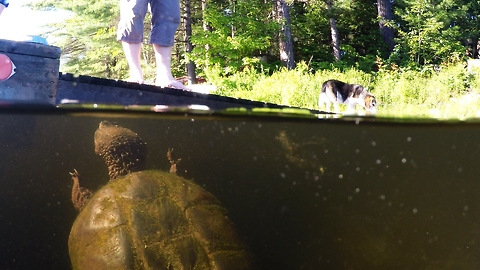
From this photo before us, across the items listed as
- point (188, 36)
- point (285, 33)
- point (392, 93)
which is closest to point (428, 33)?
point (285, 33)

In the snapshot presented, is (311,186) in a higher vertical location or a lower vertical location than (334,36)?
lower

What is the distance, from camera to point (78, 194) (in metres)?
1.14

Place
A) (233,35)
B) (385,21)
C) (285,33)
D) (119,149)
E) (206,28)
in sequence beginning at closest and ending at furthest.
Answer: (119,149), (206,28), (233,35), (285,33), (385,21)

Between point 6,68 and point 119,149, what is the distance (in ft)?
1.20

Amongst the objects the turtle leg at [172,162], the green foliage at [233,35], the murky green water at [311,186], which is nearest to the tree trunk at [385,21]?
the green foliage at [233,35]

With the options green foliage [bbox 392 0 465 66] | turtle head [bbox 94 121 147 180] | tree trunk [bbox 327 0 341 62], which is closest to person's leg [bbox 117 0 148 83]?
turtle head [bbox 94 121 147 180]

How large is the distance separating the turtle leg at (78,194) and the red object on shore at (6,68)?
29 centimetres

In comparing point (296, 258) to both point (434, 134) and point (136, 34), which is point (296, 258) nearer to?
point (434, 134)

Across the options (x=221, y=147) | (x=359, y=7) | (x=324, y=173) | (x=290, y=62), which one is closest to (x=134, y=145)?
(x=221, y=147)

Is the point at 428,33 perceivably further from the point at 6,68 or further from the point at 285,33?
the point at 6,68

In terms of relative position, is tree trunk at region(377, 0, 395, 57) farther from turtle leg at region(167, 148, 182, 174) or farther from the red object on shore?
the red object on shore

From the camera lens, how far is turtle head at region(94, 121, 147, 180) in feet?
3.69

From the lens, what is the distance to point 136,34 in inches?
68.9

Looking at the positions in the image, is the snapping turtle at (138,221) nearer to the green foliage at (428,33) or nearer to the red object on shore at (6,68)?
the red object on shore at (6,68)
